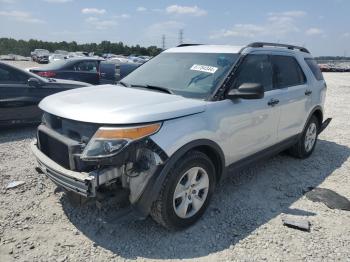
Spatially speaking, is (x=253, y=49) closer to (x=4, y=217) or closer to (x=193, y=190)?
(x=193, y=190)

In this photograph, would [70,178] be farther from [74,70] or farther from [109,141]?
[74,70]

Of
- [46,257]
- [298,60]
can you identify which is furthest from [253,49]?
[46,257]

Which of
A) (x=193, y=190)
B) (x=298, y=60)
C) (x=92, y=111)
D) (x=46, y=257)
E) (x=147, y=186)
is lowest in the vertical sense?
(x=46, y=257)

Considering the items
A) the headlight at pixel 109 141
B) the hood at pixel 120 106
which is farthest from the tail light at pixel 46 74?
the headlight at pixel 109 141

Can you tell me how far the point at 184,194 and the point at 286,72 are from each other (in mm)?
2682

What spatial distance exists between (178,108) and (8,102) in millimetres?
4554

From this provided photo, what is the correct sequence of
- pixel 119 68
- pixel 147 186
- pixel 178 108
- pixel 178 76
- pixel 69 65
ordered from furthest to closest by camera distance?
1. pixel 119 68
2. pixel 69 65
3. pixel 178 76
4. pixel 178 108
5. pixel 147 186

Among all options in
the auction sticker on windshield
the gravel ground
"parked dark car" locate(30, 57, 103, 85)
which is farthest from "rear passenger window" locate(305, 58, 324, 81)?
"parked dark car" locate(30, 57, 103, 85)

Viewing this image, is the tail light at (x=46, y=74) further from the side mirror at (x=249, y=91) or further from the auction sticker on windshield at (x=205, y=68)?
the side mirror at (x=249, y=91)

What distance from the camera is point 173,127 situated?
3180 mm

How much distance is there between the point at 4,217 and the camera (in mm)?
3645

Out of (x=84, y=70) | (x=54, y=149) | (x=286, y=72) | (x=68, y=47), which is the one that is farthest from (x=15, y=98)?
(x=68, y=47)

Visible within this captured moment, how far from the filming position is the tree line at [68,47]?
276ft

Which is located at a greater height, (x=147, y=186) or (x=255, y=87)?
(x=255, y=87)
